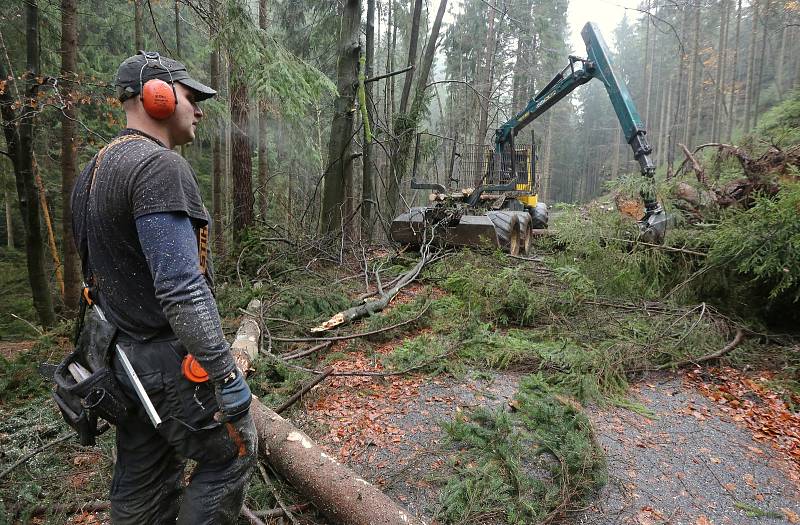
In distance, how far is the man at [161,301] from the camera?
1.62m

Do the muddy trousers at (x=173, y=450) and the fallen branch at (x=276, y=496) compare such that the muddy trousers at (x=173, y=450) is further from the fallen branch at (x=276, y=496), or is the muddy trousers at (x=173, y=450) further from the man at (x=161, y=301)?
the fallen branch at (x=276, y=496)

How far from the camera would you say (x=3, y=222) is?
17578 mm

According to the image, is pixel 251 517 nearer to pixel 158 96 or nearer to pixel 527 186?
pixel 158 96

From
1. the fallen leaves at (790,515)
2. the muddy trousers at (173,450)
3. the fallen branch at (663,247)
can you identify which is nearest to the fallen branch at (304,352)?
the muddy trousers at (173,450)

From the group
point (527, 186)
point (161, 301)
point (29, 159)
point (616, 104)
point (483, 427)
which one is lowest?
point (483, 427)

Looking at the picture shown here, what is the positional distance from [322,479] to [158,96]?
205cm

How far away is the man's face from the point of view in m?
1.88

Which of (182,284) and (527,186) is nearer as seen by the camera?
(182,284)

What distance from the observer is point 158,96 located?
5.90 feet

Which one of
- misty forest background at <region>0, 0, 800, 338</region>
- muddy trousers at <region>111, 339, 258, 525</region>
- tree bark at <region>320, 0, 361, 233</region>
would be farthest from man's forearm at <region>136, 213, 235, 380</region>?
Answer: tree bark at <region>320, 0, 361, 233</region>

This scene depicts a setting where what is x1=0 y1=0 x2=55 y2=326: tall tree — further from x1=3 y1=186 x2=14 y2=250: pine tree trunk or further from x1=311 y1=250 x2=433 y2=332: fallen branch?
x1=3 y1=186 x2=14 y2=250: pine tree trunk

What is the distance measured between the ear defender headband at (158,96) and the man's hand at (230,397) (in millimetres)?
1111

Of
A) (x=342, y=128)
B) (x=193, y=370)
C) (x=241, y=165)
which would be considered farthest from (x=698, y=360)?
Answer: (x=241, y=165)

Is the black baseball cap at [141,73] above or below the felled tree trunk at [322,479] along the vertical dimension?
above
